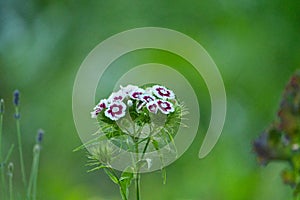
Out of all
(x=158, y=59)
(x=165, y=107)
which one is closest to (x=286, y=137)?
(x=165, y=107)

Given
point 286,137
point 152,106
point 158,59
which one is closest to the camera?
point 286,137

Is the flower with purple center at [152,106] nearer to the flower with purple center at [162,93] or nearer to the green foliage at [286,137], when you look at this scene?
the flower with purple center at [162,93]

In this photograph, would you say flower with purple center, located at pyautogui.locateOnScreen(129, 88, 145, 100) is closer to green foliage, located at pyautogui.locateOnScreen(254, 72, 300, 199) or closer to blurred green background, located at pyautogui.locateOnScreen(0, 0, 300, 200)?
green foliage, located at pyautogui.locateOnScreen(254, 72, 300, 199)

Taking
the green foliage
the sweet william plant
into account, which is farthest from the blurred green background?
the green foliage

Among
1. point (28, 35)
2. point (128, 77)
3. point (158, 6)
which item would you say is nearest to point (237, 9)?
point (158, 6)

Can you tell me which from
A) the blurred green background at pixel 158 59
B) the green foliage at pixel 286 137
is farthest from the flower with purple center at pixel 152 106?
the blurred green background at pixel 158 59

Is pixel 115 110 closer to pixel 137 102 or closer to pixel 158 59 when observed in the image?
pixel 137 102
